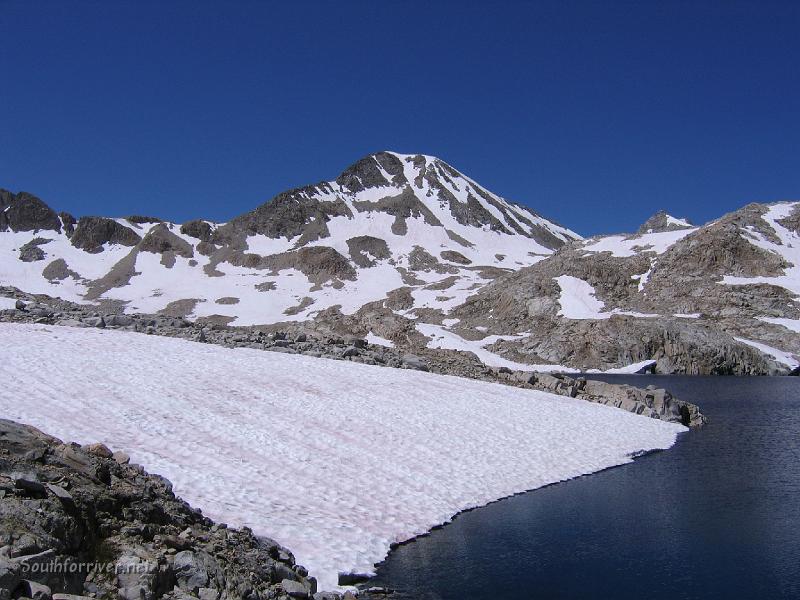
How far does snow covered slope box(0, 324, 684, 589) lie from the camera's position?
1502 centimetres

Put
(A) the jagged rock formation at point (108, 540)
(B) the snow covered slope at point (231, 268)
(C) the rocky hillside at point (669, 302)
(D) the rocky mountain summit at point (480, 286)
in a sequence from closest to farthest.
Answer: (A) the jagged rock formation at point (108, 540)
(C) the rocky hillside at point (669, 302)
(D) the rocky mountain summit at point (480, 286)
(B) the snow covered slope at point (231, 268)

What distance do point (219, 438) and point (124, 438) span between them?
2720 mm

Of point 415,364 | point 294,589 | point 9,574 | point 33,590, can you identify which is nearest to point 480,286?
point 415,364

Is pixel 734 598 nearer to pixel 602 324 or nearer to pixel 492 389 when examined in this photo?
pixel 492 389

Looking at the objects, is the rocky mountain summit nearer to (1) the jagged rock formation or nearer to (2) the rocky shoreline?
(2) the rocky shoreline

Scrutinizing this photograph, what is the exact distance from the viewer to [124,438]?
1642 centimetres

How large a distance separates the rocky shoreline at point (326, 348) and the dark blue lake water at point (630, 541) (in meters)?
13.0

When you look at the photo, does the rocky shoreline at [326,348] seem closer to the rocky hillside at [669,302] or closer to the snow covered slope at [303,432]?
the snow covered slope at [303,432]

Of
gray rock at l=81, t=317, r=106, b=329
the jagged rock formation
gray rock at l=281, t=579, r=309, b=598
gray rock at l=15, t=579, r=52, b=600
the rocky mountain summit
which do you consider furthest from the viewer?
the rocky mountain summit

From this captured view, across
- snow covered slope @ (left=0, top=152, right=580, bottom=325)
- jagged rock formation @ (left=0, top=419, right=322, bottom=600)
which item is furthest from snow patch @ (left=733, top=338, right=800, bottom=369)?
jagged rock formation @ (left=0, top=419, right=322, bottom=600)

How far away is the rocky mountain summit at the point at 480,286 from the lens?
90562 mm

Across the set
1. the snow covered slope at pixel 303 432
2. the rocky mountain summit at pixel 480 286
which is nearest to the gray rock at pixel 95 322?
the snow covered slope at pixel 303 432

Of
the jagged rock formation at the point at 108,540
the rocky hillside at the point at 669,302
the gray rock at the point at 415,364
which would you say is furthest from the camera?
the rocky hillside at the point at 669,302

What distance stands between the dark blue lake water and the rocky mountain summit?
2840cm
